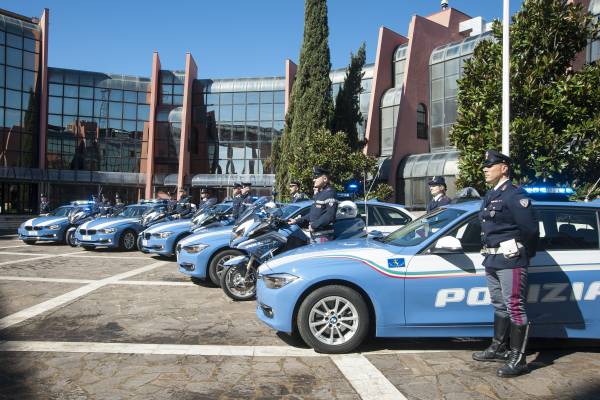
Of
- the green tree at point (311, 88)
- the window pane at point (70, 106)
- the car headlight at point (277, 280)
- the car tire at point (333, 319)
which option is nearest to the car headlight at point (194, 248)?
the car headlight at point (277, 280)

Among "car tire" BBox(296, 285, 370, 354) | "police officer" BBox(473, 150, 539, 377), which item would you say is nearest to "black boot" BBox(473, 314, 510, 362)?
"police officer" BBox(473, 150, 539, 377)

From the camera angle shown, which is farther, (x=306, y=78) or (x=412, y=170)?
(x=412, y=170)

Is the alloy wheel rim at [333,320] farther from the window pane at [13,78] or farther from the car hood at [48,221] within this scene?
the window pane at [13,78]

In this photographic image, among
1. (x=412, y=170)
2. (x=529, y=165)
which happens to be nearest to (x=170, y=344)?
(x=529, y=165)

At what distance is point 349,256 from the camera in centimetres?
474

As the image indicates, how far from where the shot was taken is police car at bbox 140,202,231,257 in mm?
11062

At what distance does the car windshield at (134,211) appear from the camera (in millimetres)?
15086

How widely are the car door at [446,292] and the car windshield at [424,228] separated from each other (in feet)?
1.01

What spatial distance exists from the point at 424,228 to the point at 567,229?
4.47 feet

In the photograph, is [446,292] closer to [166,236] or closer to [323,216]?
[323,216]

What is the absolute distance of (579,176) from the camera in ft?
29.0

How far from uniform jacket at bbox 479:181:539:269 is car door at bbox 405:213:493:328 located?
30 centimetres

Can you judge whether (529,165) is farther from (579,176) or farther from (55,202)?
(55,202)

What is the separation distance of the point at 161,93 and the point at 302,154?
21.9 meters
